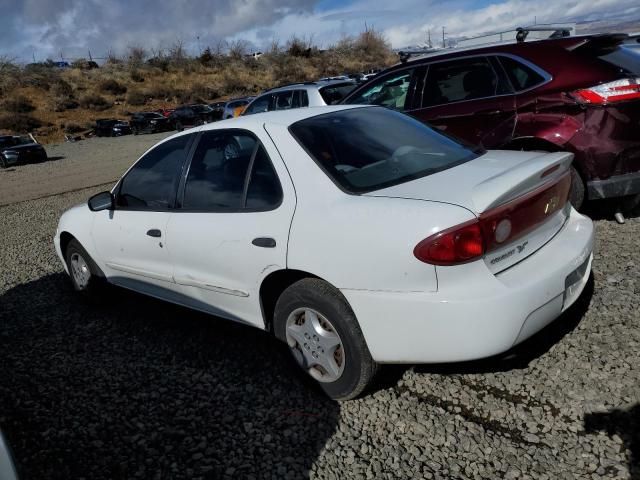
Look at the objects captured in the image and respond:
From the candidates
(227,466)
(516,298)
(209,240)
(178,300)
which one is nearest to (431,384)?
(516,298)

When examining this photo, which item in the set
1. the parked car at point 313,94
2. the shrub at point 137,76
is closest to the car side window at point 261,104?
the parked car at point 313,94

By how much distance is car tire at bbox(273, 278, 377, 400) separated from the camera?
2670mm

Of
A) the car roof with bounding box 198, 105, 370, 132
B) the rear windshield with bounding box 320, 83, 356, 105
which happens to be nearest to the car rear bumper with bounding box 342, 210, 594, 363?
the car roof with bounding box 198, 105, 370, 132

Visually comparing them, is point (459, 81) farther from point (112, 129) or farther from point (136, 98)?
point (136, 98)

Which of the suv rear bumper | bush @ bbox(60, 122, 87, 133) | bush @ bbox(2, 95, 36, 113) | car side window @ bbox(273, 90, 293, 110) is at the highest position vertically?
car side window @ bbox(273, 90, 293, 110)

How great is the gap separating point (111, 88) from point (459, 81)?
5075 cm

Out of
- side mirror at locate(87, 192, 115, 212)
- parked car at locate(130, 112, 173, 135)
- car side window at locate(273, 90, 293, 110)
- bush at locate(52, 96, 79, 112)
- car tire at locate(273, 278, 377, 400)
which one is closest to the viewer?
car tire at locate(273, 278, 377, 400)

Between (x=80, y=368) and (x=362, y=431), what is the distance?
6.91 ft

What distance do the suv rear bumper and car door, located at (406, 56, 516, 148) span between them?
815mm

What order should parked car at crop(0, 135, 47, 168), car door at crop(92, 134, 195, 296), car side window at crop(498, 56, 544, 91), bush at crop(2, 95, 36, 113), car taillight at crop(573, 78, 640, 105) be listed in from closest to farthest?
1. car door at crop(92, 134, 195, 296)
2. car taillight at crop(573, 78, 640, 105)
3. car side window at crop(498, 56, 544, 91)
4. parked car at crop(0, 135, 47, 168)
5. bush at crop(2, 95, 36, 113)

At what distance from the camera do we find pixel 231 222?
3.12 metres

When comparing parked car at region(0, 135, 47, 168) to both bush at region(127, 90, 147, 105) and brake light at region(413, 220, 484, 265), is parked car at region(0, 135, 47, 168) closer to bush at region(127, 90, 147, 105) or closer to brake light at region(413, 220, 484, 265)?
brake light at region(413, 220, 484, 265)

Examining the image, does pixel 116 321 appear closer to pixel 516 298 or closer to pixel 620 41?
pixel 516 298

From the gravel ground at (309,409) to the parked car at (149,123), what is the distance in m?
30.1
